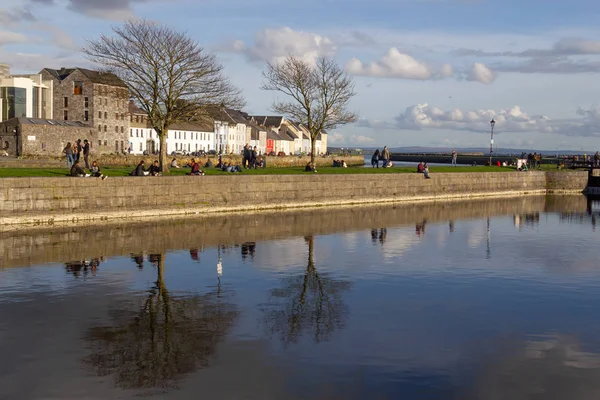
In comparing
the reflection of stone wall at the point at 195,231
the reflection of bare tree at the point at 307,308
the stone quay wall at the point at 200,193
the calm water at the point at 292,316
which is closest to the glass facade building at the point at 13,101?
the stone quay wall at the point at 200,193

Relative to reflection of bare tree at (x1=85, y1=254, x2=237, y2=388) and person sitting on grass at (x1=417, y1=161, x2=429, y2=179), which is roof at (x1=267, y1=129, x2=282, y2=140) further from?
reflection of bare tree at (x1=85, y1=254, x2=237, y2=388)

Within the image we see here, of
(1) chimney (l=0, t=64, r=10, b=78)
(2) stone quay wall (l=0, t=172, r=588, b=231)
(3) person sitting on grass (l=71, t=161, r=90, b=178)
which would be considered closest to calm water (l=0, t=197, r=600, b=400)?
(2) stone quay wall (l=0, t=172, r=588, b=231)

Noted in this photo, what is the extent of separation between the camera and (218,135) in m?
161

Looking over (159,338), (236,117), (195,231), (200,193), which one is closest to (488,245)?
(195,231)

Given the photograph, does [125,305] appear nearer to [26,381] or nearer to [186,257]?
[26,381]

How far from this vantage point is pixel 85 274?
24406 mm

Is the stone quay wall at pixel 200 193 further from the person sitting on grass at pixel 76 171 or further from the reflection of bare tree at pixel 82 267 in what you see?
the reflection of bare tree at pixel 82 267

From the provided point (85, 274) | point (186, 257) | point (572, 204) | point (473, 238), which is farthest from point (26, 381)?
point (572, 204)

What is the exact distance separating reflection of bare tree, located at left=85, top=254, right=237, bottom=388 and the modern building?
99262 mm

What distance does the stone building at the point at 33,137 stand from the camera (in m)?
94.4

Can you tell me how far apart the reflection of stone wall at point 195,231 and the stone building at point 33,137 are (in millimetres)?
55743

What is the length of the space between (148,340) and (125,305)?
3585mm

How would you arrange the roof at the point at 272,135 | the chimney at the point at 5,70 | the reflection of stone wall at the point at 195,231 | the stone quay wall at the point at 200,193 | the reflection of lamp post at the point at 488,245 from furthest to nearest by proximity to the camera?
the roof at the point at 272,135, the chimney at the point at 5,70, the stone quay wall at the point at 200,193, the reflection of lamp post at the point at 488,245, the reflection of stone wall at the point at 195,231

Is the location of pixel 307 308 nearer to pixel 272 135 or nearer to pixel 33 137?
pixel 33 137
